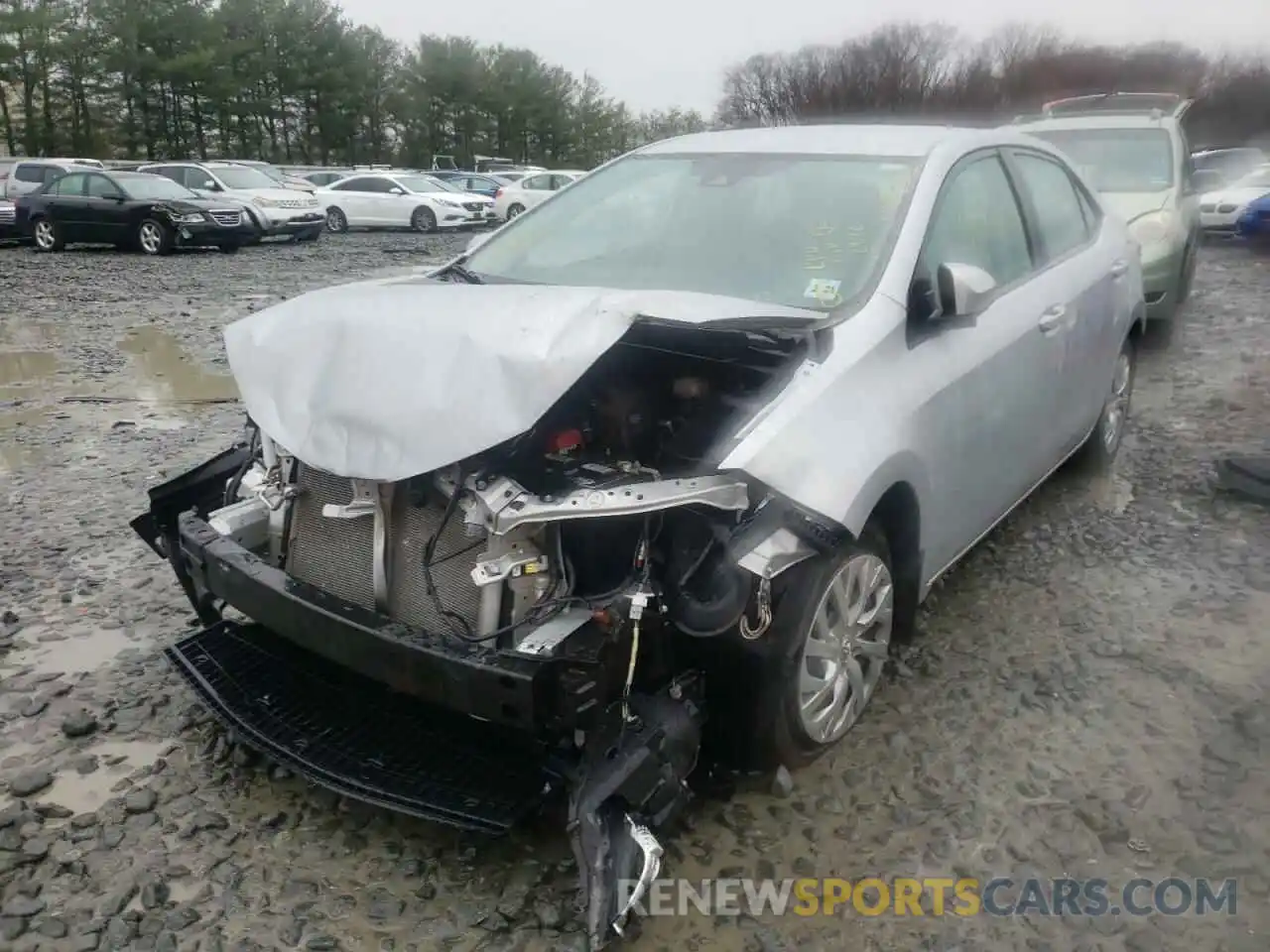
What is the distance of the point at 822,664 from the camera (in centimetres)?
271

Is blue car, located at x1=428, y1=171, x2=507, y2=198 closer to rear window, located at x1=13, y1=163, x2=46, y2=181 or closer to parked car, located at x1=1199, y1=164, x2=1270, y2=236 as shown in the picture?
rear window, located at x1=13, y1=163, x2=46, y2=181

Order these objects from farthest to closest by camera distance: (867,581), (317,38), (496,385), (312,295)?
(317,38) → (312,295) → (867,581) → (496,385)

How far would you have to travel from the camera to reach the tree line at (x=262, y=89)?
4069 centimetres

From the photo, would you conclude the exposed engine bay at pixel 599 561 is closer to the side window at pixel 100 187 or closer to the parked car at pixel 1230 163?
the side window at pixel 100 187

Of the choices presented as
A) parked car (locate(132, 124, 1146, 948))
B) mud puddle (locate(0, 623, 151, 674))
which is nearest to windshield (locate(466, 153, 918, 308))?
parked car (locate(132, 124, 1146, 948))

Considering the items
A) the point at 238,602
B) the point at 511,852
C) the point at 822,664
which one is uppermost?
the point at 238,602

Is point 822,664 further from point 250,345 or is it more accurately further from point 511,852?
point 250,345

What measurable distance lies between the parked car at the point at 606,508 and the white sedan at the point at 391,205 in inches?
805

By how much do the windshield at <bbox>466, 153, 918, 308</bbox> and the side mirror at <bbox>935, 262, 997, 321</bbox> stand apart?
190 mm

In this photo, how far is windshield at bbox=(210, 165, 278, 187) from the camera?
19.7 metres

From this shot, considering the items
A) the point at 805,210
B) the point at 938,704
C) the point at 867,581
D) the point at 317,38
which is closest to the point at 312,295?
the point at 805,210

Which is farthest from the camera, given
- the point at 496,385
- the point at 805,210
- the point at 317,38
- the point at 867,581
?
the point at 317,38

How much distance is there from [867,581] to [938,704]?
1.99 feet

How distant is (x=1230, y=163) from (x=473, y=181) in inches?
769
